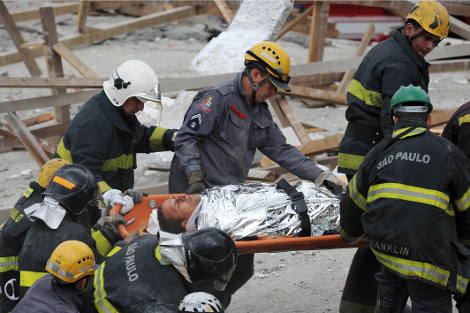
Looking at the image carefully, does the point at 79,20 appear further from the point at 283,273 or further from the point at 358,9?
the point at 358,9

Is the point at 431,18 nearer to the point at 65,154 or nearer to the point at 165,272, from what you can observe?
the point at 165,272

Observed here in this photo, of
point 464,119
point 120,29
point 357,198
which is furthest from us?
point 120,29

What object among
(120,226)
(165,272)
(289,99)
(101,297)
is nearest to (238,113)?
(120,226)

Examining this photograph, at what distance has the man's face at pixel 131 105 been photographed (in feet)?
11.8

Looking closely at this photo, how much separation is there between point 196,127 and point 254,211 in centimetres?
81

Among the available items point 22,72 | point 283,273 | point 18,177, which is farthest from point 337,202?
point 22,72

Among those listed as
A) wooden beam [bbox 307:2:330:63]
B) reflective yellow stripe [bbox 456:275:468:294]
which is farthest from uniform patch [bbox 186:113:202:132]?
wooden beam [bbox 307:2:330:63]

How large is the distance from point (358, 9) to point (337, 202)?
410 inches

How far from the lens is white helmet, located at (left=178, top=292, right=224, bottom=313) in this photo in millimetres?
2012

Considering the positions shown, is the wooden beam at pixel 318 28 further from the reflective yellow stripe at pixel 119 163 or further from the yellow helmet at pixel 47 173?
the yellow helmet at pixel 47 173

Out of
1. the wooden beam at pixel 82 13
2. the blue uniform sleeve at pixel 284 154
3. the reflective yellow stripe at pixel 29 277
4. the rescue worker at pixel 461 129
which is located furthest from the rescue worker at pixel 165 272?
the wooden beam at pixel 82 13

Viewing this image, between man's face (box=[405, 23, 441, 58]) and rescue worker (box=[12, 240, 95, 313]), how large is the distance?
2.52 m

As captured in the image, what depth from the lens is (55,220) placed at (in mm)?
2625

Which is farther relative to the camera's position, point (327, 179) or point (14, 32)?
point (14, 32)
